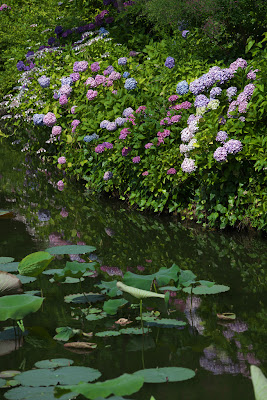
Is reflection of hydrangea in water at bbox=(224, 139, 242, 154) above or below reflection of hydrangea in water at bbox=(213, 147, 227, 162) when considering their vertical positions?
above

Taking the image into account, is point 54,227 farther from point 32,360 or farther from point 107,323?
point 32,360

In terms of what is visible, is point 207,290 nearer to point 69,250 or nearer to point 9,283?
point 69,250

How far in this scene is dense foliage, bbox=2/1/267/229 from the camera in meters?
6.05

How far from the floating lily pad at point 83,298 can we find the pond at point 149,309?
44 mm

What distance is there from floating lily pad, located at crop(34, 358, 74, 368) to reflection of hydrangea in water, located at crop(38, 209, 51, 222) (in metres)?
4.05

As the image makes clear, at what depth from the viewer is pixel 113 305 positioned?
13.3ft

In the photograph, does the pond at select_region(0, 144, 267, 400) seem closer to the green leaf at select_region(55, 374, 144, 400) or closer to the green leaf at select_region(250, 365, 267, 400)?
the green leaf at select_region(55, 374, 144, 400)

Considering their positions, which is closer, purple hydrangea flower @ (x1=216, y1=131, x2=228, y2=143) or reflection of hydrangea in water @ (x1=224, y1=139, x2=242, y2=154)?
reflection of hydrangea in water @ (x1=224, y1=139, x2=242, y2=154)

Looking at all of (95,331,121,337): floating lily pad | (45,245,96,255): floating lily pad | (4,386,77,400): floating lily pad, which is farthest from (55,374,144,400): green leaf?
(45,245,96,255): floating lily pad

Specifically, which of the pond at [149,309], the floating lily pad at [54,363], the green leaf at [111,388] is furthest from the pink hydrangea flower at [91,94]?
the green leaf at [111,388]

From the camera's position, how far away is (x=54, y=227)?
6.92 meters

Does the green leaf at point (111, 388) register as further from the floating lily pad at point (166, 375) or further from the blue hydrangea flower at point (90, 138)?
the blue hydrangea flower at point (90, 138)

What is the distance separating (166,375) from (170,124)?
13.9ft

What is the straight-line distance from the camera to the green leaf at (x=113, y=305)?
4.01 metres
